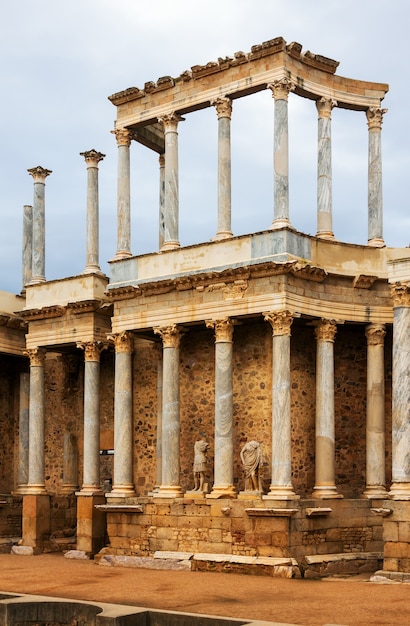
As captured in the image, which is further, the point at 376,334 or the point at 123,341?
the point at 123,341

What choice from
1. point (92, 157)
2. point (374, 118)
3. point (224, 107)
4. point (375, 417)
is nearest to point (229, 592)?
point (375, 417)

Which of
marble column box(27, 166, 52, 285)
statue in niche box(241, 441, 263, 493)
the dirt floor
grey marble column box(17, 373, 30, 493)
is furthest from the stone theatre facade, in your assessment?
grey marble column box(17, 373, 30, 493)

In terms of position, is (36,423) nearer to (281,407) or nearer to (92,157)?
(92,157)

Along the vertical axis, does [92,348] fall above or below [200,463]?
above

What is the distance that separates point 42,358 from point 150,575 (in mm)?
9117

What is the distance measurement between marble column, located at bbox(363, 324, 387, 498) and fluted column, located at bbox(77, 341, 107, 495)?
300 inches

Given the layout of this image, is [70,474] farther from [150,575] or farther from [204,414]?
[150,575]

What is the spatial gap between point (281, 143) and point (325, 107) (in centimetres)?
201

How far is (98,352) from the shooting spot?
90.0 ft

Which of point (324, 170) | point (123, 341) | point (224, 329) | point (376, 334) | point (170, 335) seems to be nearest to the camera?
point (224, 329)

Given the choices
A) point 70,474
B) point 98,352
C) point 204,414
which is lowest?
point 70,474

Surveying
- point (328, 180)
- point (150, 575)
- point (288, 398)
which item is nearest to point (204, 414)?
point (288, 398)

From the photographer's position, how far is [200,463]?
24.0 m

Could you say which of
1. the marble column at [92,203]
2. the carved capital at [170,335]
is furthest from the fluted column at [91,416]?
the carved capital at [170,335]
